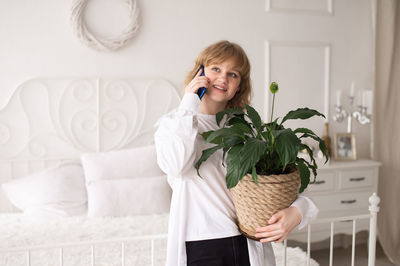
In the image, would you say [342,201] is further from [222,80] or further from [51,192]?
[222,80]

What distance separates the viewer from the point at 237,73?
1.23m

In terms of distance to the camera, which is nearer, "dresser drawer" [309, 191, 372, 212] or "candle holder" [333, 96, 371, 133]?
"dresser drawer" [309, 191, 372, 212]

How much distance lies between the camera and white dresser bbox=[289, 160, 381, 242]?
302cm

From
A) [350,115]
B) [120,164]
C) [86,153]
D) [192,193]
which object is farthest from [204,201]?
[350,115]

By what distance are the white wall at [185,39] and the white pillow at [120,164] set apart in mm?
590

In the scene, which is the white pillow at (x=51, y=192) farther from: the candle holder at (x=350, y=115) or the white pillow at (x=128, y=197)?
the candle holder at (x=350, y=115)

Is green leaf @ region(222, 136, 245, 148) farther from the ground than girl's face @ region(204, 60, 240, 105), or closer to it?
closer to it

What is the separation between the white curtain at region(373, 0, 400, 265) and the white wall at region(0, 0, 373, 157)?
221 millimetres

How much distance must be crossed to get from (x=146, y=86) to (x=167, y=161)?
185cm

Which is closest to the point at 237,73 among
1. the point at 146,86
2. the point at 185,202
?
the point at 185,202

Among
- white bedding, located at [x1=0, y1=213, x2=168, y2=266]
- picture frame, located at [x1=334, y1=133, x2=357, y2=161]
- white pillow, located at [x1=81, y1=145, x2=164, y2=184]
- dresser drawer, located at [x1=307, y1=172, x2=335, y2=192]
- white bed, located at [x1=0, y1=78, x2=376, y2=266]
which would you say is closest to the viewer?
white bedding, located at [x1=0, y1=213, x2=168, y2=266]

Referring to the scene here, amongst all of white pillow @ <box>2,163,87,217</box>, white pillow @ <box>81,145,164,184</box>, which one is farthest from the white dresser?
white pillow @ <box>2,163,87,217</box>

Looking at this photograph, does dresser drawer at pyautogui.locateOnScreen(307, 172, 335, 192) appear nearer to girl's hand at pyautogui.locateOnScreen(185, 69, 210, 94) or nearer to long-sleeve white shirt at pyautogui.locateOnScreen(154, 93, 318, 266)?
long-sleeve white shirt at pyautogui.locateOnScreen(154, 93, 318, 266)

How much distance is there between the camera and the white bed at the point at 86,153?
7.20 ft
